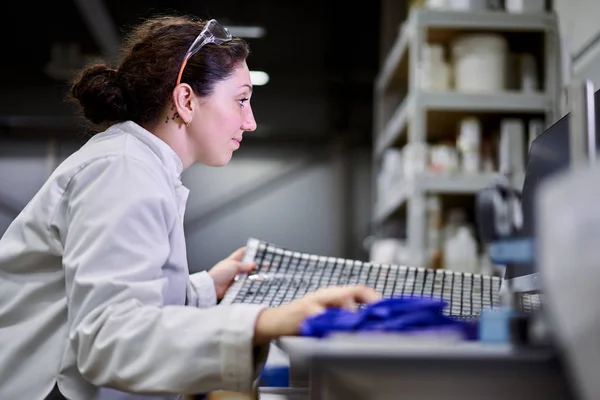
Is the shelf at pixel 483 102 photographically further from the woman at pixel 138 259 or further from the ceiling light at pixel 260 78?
the ceiling light at pixel 260 78

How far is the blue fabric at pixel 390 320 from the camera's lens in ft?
2.99

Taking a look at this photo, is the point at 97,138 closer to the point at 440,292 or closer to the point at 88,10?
the point at 440,292

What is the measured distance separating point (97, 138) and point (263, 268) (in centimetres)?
47

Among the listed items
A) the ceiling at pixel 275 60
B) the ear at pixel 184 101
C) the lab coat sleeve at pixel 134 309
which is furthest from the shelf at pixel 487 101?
the ceiling at pixel 275 60

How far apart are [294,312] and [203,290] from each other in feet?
2.09

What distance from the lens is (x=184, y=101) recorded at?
1.50 metres

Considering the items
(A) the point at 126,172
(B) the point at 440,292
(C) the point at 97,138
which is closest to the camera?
(A) the point at 126,172

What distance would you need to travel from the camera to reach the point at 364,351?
0.74 metres

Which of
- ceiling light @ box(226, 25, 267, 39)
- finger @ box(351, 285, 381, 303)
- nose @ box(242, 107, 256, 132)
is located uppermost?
ceiling light @ box(226, 25, 267, 39)

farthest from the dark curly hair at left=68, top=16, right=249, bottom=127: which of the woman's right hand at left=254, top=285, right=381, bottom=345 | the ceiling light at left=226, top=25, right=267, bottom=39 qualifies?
the ceiling light at left=226, top=25, right=267, bottom=39

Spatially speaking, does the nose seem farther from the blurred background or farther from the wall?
the wall

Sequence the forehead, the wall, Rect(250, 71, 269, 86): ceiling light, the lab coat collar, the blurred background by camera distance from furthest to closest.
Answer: the wall, Rect(250, 71, 269, 86): ceiling light, the blurred background, the forehead, the lab coat collar

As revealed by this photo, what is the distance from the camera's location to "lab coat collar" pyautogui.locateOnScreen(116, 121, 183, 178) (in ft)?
4.68

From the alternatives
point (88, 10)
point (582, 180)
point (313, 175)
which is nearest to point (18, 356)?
point (582, 180)
